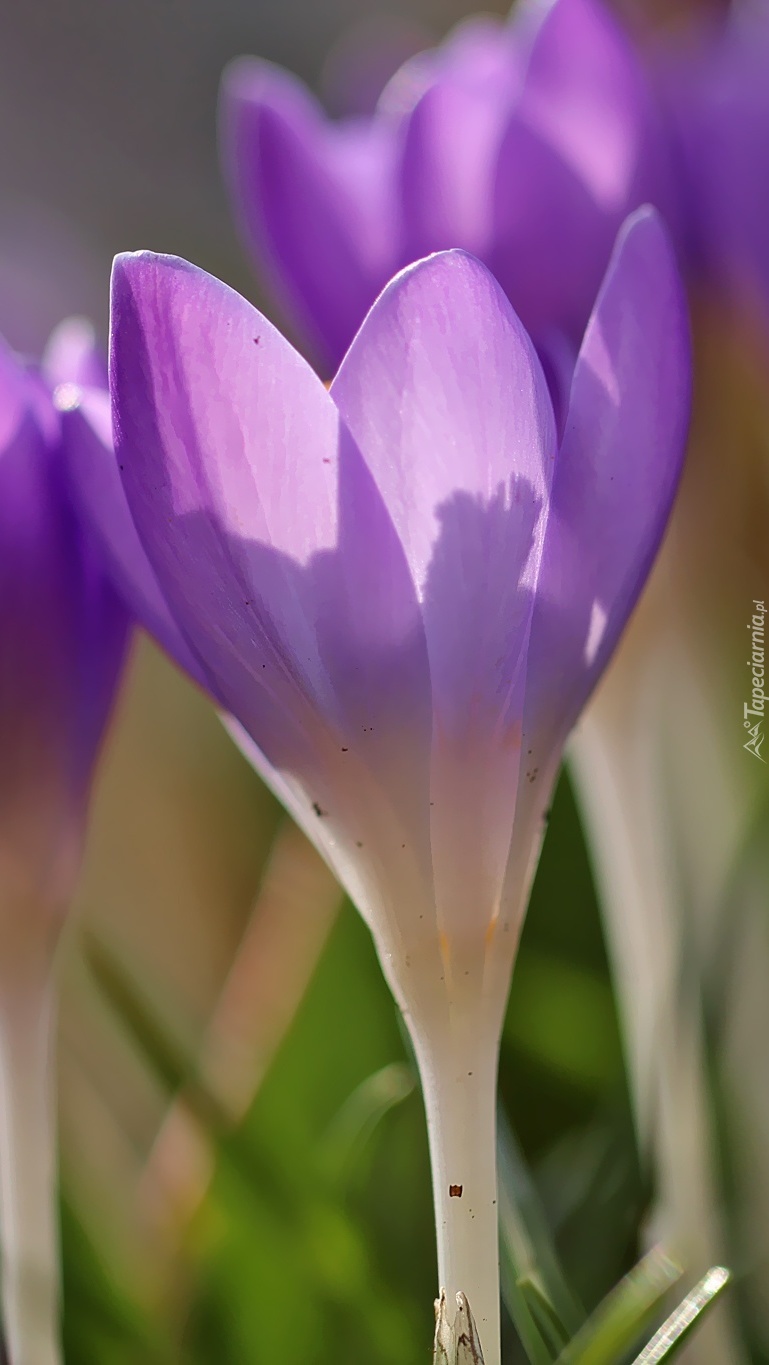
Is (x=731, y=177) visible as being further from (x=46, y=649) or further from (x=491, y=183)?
(x=46, y=649)

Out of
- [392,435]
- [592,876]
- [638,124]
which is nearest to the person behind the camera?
[392,435]

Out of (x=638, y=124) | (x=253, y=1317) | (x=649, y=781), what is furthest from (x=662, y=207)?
(x=253, y=1317)

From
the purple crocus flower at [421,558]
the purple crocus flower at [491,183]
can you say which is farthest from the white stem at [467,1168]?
the purple crocus flower at [491,183]

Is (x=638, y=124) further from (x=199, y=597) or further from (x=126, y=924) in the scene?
(x=126, y=924)

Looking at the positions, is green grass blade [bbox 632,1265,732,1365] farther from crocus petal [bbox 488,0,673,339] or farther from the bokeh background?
crocus petal [bbox 488,0,673,339]

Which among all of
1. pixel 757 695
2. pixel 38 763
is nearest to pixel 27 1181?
pixel 38 763

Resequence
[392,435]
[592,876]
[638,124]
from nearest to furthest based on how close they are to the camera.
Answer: [392,435] → [638,124] → [592,876]

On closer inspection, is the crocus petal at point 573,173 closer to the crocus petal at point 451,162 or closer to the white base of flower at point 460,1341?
the crocus petal at point 451,162
